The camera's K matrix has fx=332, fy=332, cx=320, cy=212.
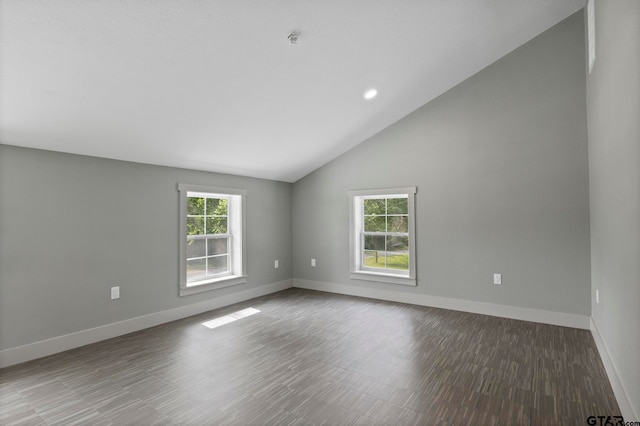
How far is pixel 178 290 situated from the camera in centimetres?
422

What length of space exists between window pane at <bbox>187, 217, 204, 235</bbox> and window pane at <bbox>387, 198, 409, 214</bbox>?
279 centimetres

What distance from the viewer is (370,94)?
13.1ft

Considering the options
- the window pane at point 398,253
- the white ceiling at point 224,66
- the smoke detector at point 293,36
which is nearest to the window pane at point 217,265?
the white ceiling at point 224,66

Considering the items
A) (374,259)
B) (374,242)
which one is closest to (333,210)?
(374,242)

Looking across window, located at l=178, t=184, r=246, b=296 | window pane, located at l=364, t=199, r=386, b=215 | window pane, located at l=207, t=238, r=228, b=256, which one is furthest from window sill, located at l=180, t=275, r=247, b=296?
window pane, located at l=364, t=199, r=386, b=215

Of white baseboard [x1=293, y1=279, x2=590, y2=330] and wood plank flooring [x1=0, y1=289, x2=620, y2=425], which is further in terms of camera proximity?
white baseboard [x1=293, y1=279, x2=590, y2=330]

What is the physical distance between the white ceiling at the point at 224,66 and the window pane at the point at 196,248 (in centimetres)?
103

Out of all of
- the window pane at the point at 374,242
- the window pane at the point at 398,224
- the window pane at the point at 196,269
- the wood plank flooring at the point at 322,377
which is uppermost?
the window pane at the point at 398,224

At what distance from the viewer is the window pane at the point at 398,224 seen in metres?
4.96

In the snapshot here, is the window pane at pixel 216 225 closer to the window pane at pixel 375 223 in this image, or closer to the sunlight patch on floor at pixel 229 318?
the sunlight patch on floor at pixel 229 318

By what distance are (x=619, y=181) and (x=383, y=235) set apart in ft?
10.7

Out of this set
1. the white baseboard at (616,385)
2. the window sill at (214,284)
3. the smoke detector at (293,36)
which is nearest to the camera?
the white baseboard at (616,385)

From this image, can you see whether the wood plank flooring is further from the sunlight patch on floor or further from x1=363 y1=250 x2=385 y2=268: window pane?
x1=363 y1=250 x2=385 y2=268: window pane

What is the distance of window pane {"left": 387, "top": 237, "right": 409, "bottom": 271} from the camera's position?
4992 mm
